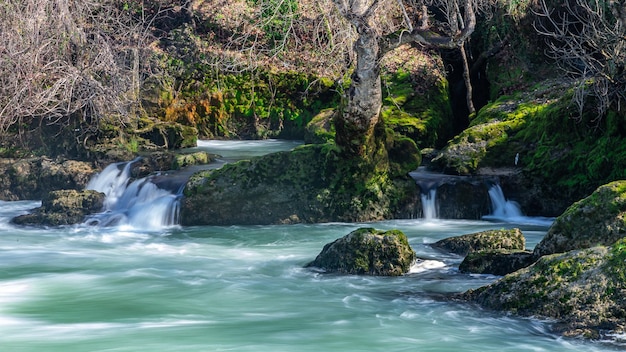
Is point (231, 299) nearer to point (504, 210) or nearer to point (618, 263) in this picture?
point (618, 263)

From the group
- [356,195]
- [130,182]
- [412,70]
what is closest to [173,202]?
[130,182]

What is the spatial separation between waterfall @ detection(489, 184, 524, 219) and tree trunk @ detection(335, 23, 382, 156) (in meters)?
2.27

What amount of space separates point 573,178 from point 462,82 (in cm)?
725

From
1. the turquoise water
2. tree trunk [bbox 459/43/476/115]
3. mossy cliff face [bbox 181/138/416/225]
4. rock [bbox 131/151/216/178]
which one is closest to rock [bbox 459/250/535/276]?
the turquoise water

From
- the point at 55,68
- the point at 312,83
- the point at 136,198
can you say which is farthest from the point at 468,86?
the point at 55,68

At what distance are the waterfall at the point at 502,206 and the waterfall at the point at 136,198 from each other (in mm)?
5133

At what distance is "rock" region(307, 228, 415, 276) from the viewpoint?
10086 millimetres

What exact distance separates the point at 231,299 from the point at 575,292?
3579 millimetres

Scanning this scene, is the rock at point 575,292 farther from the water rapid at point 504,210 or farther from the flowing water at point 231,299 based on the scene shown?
the water rapid at point 504,210

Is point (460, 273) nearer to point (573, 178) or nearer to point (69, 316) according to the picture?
point (69, 316)

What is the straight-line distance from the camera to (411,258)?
1039 cm

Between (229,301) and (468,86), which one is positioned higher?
(468,86)

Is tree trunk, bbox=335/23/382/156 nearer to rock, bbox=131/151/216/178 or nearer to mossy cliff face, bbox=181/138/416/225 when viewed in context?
mossy cliff face, bbox=181/138/416/225

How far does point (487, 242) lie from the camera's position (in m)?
10.8
